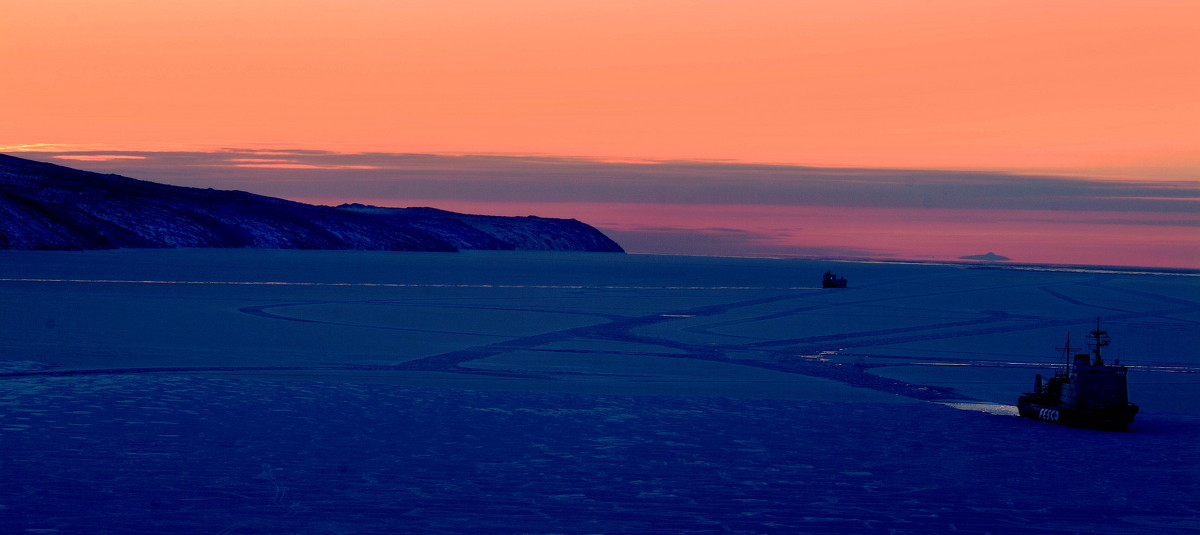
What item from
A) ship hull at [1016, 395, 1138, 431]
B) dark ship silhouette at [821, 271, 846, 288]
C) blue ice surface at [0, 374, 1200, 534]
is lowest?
blue ice surface at [0, 374, 1200, 534]

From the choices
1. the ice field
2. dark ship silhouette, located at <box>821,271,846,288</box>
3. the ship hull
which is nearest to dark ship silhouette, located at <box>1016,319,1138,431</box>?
the ship hull

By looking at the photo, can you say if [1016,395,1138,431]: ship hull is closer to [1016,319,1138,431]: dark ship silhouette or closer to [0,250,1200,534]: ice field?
[1016,319,1138,431]: dark ship silhouette

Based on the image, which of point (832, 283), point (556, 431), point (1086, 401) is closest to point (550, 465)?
point (556, 431)

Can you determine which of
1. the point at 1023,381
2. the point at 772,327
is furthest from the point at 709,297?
the point at 1023,381

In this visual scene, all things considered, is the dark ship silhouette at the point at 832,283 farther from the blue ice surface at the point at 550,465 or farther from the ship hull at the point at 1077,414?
the ship hull at the point at 1077,414

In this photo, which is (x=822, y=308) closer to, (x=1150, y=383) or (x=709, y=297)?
(x=709, y=297)

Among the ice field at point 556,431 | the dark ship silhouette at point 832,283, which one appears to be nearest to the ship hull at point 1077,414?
the ice field at point 556,431
